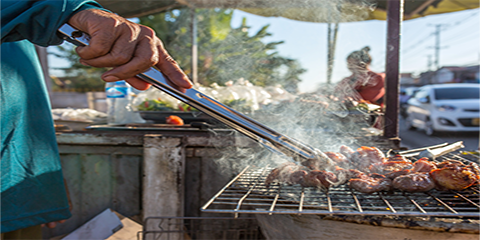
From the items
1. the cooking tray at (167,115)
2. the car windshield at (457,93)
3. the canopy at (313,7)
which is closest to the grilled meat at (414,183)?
the cooking tray at (167,115)

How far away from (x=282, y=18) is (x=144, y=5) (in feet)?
6.66

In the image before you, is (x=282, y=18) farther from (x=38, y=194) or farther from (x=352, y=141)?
(x=38, y=194)

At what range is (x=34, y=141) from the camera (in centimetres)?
175

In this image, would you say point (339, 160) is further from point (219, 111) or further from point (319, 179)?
point (219, 111)

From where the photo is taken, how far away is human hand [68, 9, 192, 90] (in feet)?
3.43

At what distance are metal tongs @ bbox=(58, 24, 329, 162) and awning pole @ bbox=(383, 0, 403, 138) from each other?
1188mm

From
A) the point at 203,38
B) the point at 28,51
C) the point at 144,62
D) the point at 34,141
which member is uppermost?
the point at 203,38

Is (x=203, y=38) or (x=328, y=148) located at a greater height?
(x=203, y=38)

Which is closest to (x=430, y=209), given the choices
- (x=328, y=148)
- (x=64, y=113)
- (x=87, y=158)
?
(x=328, y=148)

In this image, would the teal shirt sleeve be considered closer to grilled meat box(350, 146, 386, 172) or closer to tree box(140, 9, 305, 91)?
grilled meat box(350, 146, 386, 172)

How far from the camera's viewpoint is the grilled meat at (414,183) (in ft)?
4.80

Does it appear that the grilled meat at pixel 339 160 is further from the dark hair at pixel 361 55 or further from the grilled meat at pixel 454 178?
the dark hair at pixel 361 55

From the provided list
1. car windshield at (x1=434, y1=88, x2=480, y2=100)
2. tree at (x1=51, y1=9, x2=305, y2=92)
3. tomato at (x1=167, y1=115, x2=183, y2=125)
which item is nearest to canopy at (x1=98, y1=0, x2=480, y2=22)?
tree at (x1=51, y1=9, x2=305, y2=92)

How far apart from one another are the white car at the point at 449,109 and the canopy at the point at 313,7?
756cm
